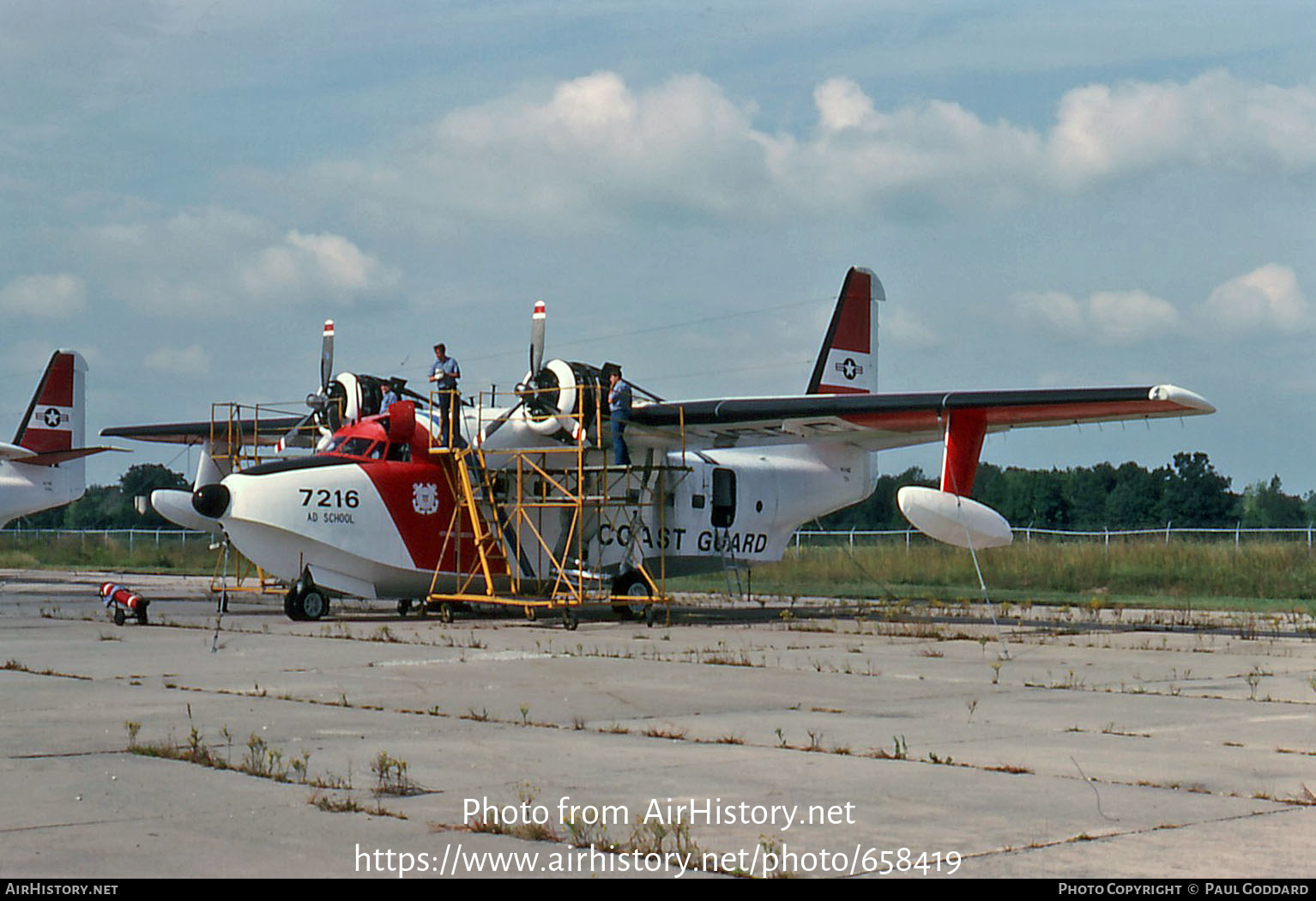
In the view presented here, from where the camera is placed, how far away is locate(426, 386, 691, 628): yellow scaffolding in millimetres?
22266

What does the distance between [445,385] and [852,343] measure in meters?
8.96

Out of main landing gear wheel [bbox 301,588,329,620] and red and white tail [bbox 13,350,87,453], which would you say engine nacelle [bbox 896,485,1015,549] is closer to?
main landing gear wheel [bbox 301,588,329,620]

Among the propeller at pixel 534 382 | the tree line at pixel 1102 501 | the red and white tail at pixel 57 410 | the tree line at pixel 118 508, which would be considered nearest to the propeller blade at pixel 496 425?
the propeller at pixel 534 382

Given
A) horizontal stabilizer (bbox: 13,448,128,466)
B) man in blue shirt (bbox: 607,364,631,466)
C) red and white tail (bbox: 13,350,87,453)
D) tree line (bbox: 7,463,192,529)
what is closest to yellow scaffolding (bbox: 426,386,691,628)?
man in blue shirt (bbox: 607,364,631,466)

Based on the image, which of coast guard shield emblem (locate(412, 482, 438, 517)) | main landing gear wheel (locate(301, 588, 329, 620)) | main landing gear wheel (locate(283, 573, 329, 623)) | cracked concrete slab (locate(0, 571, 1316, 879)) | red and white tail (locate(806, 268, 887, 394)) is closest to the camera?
cracked concrete slab (locate(0, 571, 1316, 879))

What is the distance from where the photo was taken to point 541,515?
2352 centimetres

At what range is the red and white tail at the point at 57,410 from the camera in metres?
40.0

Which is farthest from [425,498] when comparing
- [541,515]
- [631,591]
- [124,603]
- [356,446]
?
[124,603]

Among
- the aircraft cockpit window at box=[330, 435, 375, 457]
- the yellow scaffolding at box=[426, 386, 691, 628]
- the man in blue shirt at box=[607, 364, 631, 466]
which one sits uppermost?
the man in blue shirt at box=[607, 364, 631, 466]

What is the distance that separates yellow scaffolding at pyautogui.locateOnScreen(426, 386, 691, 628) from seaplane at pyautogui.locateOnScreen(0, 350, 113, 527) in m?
16.5

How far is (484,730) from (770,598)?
21.0 meters

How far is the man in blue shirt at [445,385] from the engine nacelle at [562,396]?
1.18 meters

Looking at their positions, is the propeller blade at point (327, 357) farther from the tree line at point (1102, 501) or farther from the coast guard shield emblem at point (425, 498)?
the tree line at point (1102, 501)

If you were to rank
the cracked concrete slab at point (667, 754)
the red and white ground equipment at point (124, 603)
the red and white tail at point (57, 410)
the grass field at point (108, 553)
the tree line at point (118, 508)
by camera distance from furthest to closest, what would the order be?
the tree line at point (118, 508)
the grass field at point (108, 553)
the red and white tail at point (57, 410)
the red and white ground equipment at point (124, 603)
the cracked concrete slab at point (667, 754)
